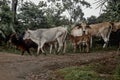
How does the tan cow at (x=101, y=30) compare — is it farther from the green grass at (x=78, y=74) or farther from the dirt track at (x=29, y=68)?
the green grass at (x=78, y=74)

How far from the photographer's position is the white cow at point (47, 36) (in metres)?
20.5

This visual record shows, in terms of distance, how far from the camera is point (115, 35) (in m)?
26.0

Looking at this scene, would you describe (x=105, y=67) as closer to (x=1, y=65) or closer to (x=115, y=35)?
(x=1, y=65)

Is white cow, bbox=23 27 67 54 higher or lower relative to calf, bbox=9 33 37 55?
higher

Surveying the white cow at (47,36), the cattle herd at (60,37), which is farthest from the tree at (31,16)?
the white cow at (47,36)

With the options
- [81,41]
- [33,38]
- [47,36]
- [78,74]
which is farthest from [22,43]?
[78,74]

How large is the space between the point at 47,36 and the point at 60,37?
79 cm

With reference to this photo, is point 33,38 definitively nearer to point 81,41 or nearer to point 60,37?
point 60,37

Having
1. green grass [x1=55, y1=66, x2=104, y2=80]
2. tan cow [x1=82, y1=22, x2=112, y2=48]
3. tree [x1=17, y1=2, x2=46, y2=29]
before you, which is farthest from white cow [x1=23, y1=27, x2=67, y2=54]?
green grass [x1=55, y1=66, x2=104, y2=80]

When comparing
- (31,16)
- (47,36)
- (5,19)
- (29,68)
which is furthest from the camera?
(31,16)

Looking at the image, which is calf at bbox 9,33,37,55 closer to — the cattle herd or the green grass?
the cattle herd

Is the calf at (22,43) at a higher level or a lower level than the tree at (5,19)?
lower

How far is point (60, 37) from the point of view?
20922 millimetres

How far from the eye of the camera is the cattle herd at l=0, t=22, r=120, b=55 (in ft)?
67.7
